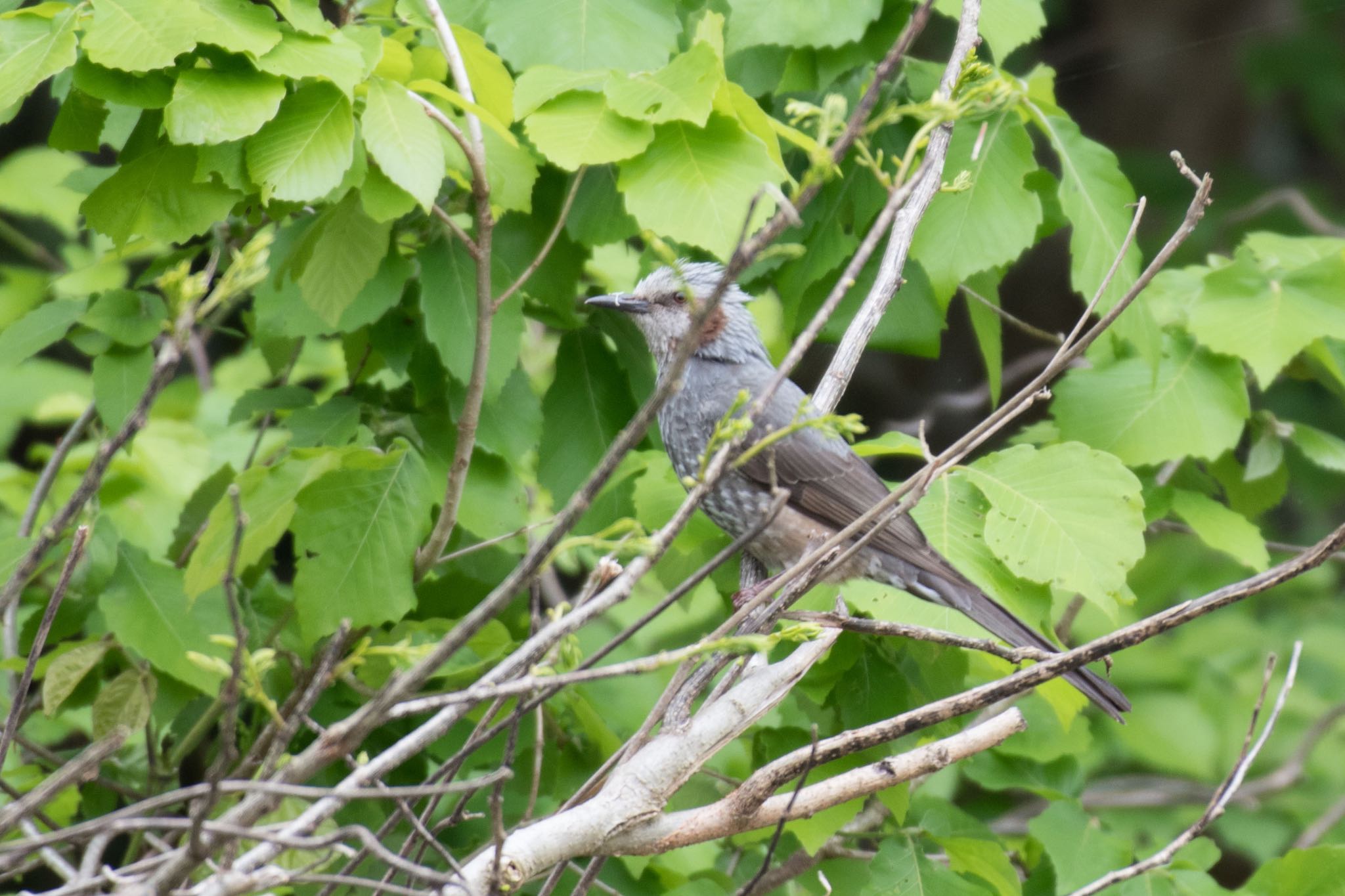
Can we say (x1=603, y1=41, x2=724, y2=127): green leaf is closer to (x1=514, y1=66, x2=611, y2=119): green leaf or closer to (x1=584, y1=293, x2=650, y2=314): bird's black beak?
(x1=514, y1=66, x2=611, y2=119): green leaf

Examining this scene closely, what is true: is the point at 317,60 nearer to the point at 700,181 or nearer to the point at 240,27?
the point at 240,27

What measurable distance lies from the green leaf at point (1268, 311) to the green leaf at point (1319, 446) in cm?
26

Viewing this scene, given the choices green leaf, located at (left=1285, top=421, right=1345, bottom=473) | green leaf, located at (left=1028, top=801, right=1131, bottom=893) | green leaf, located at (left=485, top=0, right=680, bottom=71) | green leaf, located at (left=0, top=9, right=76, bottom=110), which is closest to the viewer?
green leaf, located at (left=0, top=9, right=76, bottom=110)

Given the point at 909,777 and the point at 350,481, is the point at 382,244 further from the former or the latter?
the point at 909,777

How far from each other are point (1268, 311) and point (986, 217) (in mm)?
703

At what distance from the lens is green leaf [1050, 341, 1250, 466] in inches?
103

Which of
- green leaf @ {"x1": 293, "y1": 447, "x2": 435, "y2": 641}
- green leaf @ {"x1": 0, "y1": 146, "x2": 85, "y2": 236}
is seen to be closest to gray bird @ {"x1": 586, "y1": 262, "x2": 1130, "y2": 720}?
green leaf @ {"x1": 293, "y1": 447, "x2": 435, "y2": 641}

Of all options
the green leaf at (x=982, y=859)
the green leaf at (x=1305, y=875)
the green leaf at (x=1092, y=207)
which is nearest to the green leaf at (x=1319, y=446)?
the green leaf at (x=1092, y=207)

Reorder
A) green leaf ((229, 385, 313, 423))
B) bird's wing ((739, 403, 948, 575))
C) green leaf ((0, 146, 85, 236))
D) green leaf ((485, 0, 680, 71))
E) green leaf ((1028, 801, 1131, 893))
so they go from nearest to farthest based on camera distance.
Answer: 1. green leaf ((485, 0, 680, 71))
2. green leaf ((1028, 801, 1131, 893))
3. green leaf ((229, 385, 313, 423))
4. bird's wing ((739, 403, 948, 575))
5. green leaf ((0, 146, 85, 236))

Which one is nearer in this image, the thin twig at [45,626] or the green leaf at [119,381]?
the thin twig at [45,626]

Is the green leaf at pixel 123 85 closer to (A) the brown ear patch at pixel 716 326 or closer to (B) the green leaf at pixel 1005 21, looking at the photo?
(B) the green leaf at pixel 1005 21

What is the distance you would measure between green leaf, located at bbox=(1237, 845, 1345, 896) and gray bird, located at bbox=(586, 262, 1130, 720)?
0.81m

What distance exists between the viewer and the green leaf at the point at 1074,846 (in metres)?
2.57

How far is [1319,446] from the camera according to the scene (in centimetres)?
288
